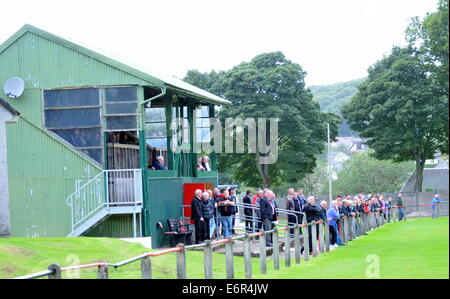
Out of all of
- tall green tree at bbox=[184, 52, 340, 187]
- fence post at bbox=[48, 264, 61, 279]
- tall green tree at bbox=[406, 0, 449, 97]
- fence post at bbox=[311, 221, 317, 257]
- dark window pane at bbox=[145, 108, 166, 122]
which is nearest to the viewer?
fence post at bbox=[48, 264, 61, 279]

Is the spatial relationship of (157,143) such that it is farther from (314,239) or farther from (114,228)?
(314,239)

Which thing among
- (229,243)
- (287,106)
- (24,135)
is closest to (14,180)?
(24,135)

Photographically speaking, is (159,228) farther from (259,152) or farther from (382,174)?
(382,174)

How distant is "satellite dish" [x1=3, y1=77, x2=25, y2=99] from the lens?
28453 mm

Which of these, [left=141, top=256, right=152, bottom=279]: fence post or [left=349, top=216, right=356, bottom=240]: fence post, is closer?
[left=141, top=256, right=152, bottom=279]: fence post

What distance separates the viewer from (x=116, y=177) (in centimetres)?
2797

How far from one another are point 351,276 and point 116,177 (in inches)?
481

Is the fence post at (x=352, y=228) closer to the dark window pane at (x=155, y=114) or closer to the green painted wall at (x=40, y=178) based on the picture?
the dark window pane at (x=155, y=114)

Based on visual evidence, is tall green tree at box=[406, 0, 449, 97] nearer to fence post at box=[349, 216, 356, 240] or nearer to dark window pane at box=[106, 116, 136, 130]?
fence post at box=[349, 216, 356, 240]

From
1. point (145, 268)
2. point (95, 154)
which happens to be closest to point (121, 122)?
point (95, 154)

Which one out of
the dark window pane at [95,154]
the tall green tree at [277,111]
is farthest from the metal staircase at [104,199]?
the tall green tree at [277,111]

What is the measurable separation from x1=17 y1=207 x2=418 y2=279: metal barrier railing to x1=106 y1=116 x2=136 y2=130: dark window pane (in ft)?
17.7

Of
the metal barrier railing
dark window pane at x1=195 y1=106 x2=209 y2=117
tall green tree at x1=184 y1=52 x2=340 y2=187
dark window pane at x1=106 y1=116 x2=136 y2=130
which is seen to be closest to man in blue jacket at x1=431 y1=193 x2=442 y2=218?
the metal barrier railing

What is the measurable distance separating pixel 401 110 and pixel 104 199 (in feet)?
139
